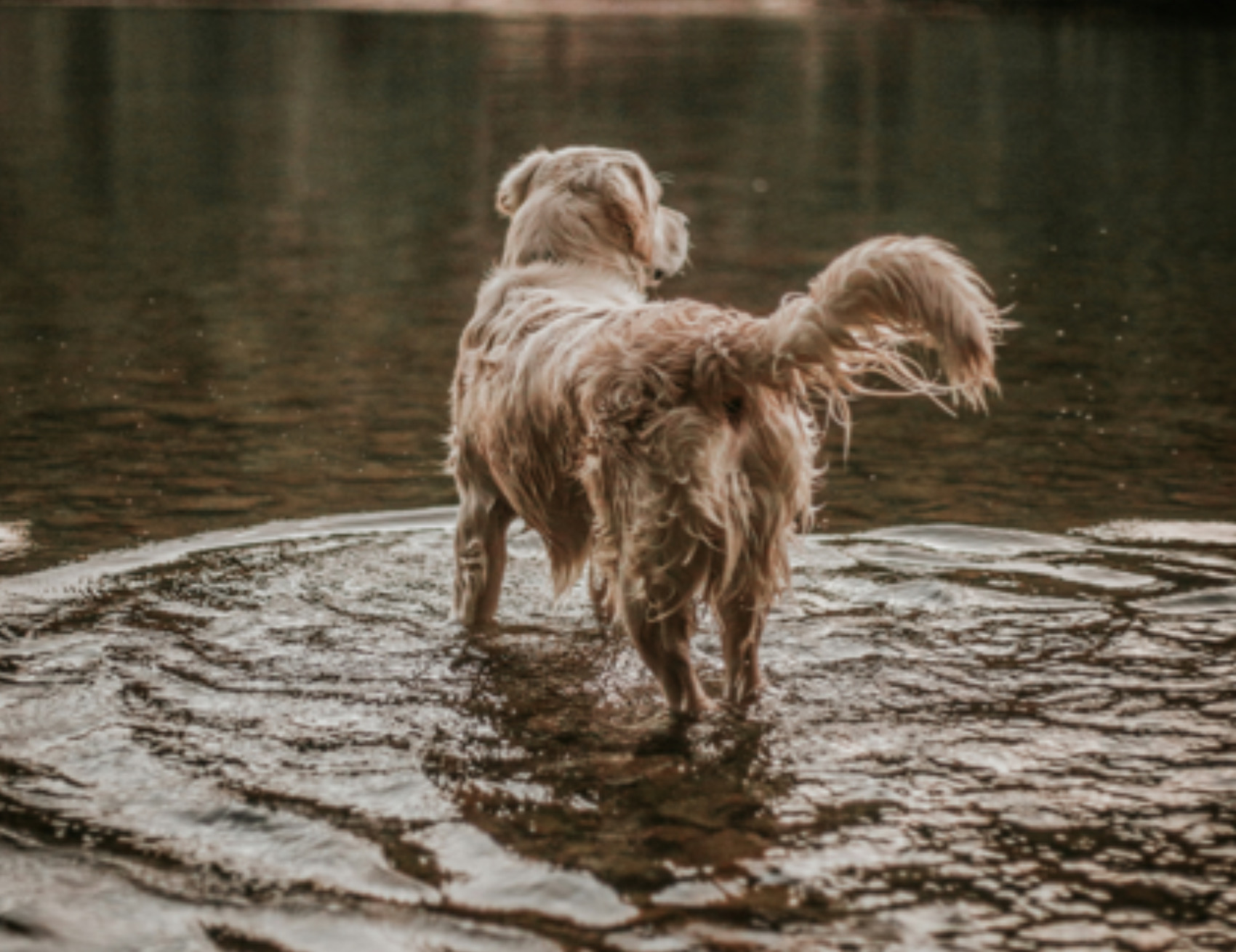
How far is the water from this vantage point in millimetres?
4227

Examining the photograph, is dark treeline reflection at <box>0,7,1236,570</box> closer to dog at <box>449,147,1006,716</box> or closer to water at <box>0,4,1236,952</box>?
water at <box>0,4,1236,952</box>

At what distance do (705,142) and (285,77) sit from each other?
14.8 m

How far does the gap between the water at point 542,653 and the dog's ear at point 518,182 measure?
5.39 ft

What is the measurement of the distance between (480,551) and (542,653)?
46 cm

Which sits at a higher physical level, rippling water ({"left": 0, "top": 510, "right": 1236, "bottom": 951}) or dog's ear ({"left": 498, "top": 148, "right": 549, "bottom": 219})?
dog's ear ({"left": 498, "top": 148, "right": 549, "bottom": 219})

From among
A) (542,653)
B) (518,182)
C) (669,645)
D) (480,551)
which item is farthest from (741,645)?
(518,182)

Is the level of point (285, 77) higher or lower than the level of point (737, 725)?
higher

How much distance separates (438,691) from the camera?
5789 mm

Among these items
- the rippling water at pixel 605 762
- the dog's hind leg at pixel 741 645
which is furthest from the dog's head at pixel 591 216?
the dog's hind leg at pixel 741 645

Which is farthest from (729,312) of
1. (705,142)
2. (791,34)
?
(791,34)

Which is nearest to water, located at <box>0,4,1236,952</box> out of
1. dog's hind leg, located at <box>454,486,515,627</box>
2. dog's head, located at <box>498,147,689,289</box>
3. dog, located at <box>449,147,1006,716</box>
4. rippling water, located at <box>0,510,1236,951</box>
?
rippling water, located at <box>0,510,1236,951</box>

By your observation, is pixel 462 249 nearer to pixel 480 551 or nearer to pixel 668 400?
pixel 480 551

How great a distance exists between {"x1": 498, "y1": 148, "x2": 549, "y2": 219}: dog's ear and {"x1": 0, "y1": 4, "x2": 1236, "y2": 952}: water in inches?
64.6

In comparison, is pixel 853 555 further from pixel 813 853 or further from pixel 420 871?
pixel 420 871
